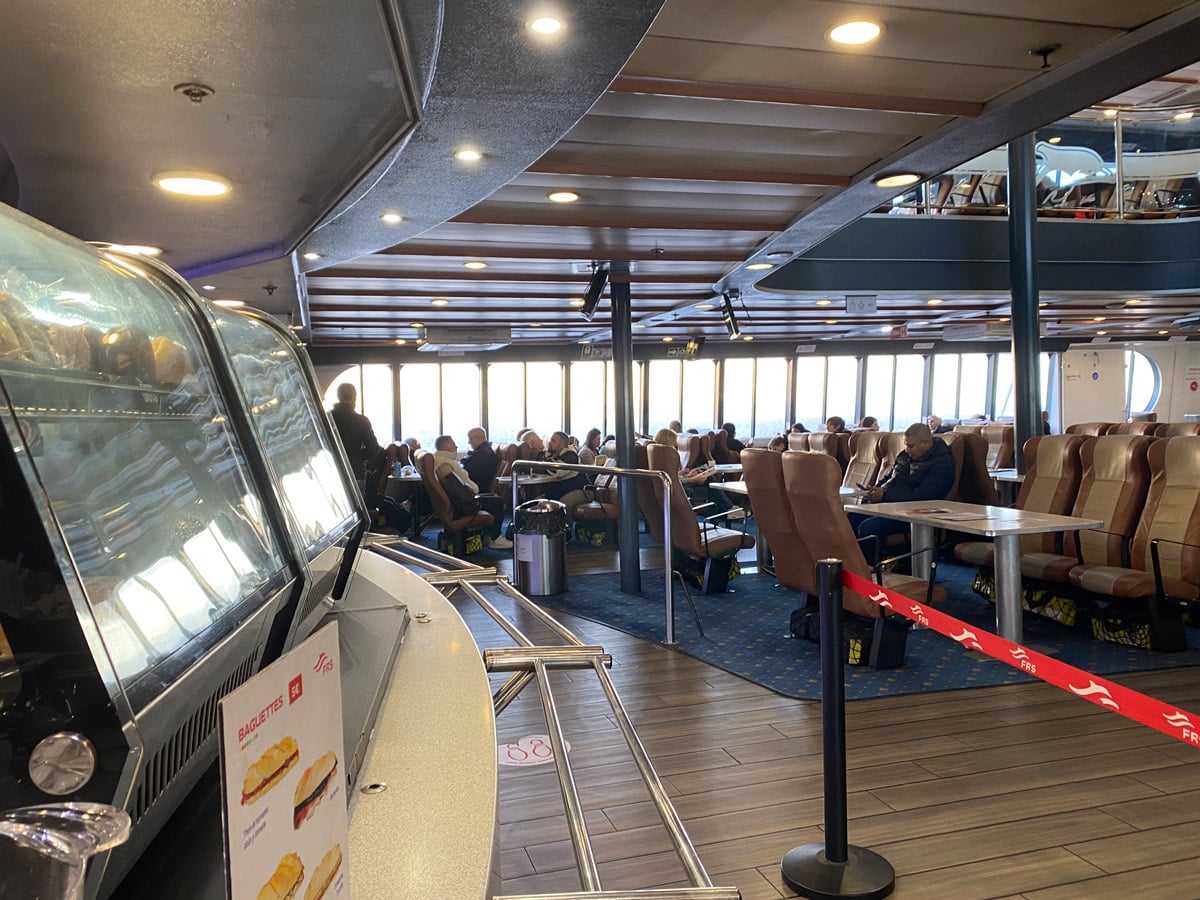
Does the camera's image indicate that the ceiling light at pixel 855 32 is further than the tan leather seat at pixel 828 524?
No

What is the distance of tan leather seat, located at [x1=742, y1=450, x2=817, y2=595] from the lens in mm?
5402

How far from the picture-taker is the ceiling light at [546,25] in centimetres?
236

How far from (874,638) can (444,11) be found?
398 centimetres

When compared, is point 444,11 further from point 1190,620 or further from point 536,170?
point 1190,620

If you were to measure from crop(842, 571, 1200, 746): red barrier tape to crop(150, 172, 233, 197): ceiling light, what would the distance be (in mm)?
2633

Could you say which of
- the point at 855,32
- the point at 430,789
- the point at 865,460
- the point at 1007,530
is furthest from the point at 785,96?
the point at 865,460

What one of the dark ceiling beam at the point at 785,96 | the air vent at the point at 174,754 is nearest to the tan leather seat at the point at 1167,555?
the dark ceiling beam at the point at 785,96

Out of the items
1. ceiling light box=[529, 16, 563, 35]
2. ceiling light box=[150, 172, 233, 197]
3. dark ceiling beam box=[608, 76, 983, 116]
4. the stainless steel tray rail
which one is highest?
dark ceiling beam box=[608, 76, 983, 116]

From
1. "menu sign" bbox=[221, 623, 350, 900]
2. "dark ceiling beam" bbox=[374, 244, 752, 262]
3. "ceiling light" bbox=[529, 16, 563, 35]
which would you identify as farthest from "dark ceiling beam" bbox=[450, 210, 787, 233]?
"menu sign" bbox=[221, 623, 350, 900]

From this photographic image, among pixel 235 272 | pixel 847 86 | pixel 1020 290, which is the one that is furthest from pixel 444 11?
pixel 1020 290

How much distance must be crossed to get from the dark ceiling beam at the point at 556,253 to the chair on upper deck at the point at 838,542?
6.85 feet

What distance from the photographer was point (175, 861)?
2.82ft

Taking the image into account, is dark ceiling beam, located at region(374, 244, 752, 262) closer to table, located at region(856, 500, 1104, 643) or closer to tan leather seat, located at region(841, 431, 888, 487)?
table, located at region(856, 500, 1104, 643)

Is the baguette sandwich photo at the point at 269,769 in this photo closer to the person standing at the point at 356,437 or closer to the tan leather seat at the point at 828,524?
the tan leather seat at the point at 828,524
